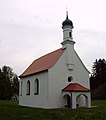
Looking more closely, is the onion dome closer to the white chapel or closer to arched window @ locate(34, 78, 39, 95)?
the white chapel

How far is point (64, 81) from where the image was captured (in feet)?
101

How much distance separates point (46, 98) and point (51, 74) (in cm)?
300

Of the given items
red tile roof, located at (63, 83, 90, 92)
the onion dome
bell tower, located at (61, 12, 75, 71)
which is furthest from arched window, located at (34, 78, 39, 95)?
the onion dome

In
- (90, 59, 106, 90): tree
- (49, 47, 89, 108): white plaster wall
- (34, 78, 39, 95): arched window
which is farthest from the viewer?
(90, 59, 106, 90): tree

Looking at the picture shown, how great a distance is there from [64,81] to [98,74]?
4222 centimetres

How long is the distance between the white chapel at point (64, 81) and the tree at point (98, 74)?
37.4m

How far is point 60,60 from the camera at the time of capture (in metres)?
31.2

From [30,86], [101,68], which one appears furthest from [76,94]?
[101,68]

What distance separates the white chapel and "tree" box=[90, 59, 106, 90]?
37426 millimetres

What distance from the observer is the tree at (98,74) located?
229ft

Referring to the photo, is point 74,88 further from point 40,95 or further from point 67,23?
point 67,23

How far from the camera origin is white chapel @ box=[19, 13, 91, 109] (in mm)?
29703

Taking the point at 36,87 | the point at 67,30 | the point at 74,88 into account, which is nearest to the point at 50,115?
the point at 74,88

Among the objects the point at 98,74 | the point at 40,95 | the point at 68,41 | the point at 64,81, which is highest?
the point at 68,41
